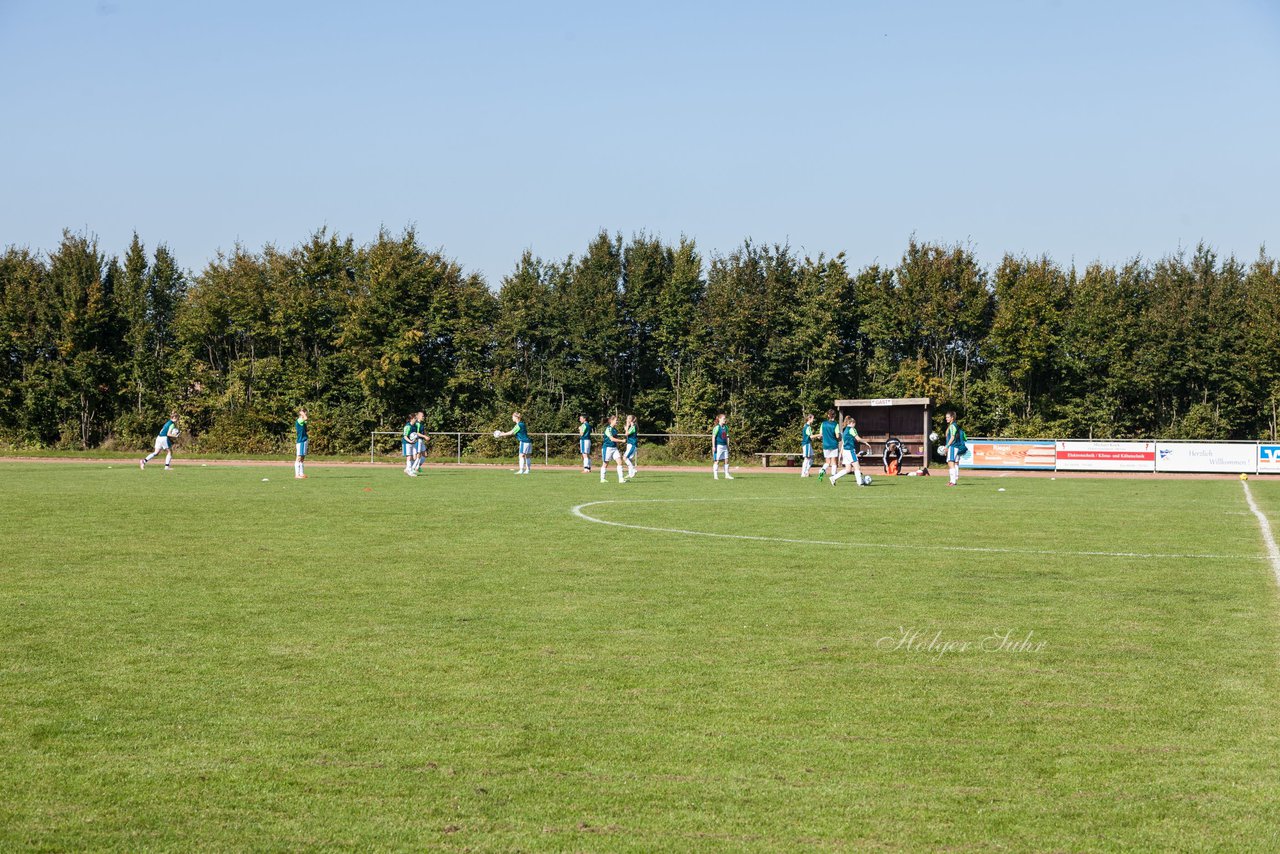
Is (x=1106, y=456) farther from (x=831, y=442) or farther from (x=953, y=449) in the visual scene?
(x=831, y=442)

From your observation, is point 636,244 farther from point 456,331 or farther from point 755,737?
point 755,737

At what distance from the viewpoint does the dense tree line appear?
54.7 m

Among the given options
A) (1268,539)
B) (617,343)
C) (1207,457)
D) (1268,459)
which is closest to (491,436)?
(617,343)

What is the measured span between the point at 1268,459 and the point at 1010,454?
9.39 meters

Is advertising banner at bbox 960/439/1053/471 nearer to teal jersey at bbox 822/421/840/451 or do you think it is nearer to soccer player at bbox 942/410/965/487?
soccer player at bbox 942/410/965/487

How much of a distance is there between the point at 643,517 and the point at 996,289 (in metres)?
40.4

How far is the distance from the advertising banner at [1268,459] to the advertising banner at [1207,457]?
188mm

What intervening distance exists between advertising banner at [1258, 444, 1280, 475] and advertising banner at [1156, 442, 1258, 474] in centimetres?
19

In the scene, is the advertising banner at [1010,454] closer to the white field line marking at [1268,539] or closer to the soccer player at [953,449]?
the soccer player at [953,449]

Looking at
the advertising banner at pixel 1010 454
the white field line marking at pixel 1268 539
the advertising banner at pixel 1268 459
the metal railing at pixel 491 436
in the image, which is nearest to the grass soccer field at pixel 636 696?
the white field line marking at pixel 1268 539

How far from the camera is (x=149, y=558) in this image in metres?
14.4

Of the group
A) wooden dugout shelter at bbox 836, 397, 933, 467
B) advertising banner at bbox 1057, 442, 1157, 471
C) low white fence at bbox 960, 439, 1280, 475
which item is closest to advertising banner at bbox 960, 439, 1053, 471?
low white fence at bbox 960, 439, 1280, 475

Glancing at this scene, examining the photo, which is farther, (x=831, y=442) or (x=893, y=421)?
(x=893, y=421)

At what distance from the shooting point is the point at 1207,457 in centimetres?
4556
